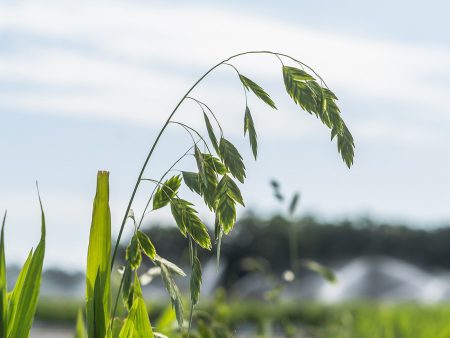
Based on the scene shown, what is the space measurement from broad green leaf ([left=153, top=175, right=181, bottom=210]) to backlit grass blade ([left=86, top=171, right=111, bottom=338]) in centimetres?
9

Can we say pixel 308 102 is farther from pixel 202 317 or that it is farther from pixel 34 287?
pixel 202 317

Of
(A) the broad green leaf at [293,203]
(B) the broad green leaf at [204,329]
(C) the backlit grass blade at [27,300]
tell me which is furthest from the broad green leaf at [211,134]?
(A) the broad green leaf at [293,203]

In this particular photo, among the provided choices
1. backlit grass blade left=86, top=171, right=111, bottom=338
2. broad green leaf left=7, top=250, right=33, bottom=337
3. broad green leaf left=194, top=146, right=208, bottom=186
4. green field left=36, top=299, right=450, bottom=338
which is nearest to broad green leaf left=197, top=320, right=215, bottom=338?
broad green leaf left=7, top=250, right=33, bottom=337

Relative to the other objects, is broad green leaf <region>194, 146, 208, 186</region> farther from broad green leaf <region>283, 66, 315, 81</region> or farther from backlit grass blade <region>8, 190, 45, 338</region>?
backlit grass blade <region>8, 190, 45, 338</region>

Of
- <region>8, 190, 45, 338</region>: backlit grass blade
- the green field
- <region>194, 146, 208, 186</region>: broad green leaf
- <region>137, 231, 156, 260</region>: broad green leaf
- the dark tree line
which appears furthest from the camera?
the dark tree line

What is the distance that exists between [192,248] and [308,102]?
0.27 metres

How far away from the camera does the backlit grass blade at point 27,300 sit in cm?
151

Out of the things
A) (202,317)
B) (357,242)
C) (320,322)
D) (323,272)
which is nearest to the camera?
(202,317)

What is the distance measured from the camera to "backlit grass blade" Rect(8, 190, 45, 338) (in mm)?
1507

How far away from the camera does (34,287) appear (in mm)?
1527

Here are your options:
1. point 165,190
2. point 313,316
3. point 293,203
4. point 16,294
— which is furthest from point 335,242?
point 165,190

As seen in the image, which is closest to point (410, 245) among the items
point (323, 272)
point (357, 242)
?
point (357, 242)

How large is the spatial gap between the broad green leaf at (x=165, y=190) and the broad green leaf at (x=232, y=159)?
0.13 meters

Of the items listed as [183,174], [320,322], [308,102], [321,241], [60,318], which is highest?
[308,102]
